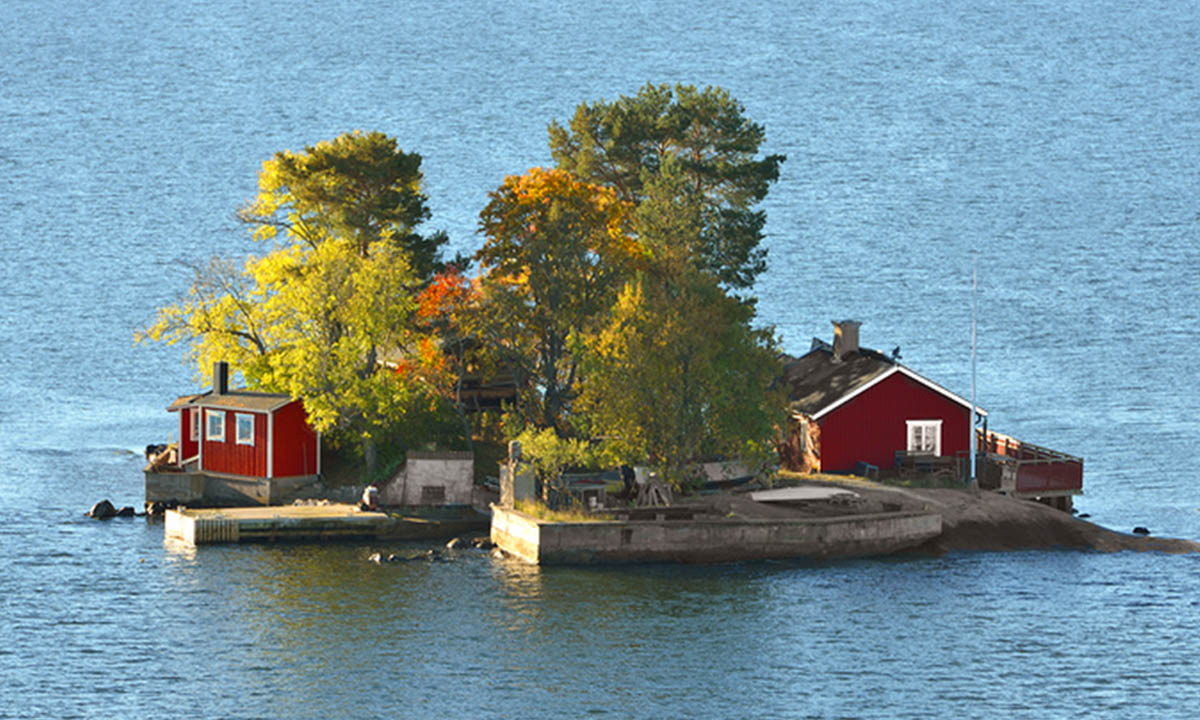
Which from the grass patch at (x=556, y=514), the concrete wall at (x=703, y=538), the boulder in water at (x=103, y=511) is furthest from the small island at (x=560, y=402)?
the boulder in water at (x=103, y=511)

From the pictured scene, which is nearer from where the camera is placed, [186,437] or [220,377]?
[220,377]

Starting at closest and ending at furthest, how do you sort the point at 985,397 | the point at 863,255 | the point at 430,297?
the point at 430,297
the point at 985,397
the point at 863,255

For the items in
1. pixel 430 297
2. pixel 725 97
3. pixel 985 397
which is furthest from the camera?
pixel 985 397

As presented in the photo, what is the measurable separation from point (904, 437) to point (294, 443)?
28.1 m

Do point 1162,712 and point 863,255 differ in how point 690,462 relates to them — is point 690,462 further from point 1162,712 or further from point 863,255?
point 863,255

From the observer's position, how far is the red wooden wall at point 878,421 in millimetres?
83938

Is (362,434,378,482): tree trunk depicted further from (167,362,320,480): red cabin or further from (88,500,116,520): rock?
(88,500,116,520): rock

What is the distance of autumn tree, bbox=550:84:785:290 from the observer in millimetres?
93812

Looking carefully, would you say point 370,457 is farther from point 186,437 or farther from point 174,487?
point 186,437

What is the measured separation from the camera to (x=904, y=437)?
84.5m

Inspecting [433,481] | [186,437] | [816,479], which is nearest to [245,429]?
[186,437]

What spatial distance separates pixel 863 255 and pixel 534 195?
114 metres

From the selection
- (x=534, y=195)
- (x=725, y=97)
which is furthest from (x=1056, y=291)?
(x=534, y=195)

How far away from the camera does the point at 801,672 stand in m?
60.2
